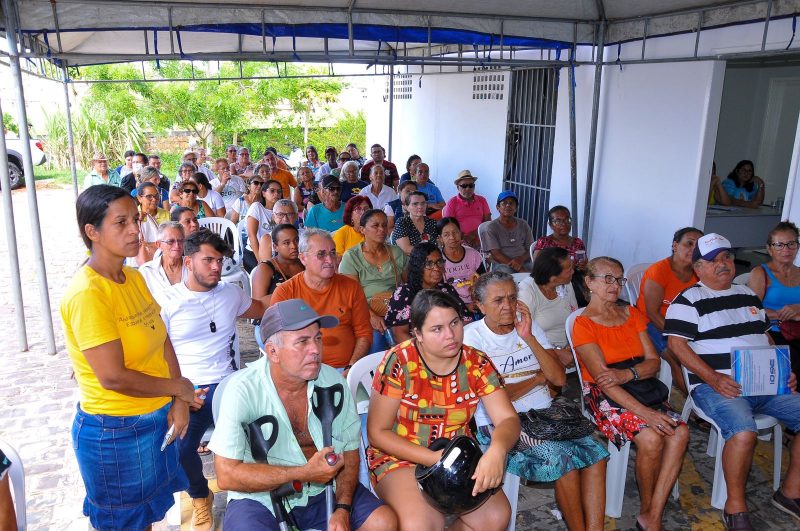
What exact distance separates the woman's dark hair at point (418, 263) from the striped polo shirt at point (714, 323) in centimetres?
149

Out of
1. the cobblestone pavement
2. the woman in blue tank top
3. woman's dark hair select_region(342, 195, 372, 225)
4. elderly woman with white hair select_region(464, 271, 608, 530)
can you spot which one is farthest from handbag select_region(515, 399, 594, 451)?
woman's dark hair select_region(342, 195, 372, 225)

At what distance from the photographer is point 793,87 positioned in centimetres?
762

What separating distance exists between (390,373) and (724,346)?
2.11 metres

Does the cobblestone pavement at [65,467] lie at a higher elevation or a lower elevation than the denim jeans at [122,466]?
lower

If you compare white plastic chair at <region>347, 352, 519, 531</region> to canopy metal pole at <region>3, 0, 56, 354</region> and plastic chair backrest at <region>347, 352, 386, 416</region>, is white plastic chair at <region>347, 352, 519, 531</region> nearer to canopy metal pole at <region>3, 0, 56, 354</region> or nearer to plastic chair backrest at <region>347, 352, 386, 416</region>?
plastic chair backrest at <region>347, 352, 386, 416</region>

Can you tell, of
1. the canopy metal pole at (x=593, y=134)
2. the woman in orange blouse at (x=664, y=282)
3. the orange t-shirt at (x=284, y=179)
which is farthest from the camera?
the orange t-shirt at (x=284, y=179)

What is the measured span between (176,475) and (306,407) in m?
0.70

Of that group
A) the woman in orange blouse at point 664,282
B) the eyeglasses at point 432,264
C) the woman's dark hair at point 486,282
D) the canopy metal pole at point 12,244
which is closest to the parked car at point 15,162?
the canopy metal pole at point 12,244

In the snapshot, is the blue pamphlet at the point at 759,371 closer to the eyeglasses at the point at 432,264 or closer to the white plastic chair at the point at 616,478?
the white plastic chair at the point at 616,478

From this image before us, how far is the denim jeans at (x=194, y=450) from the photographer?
10.0 ft

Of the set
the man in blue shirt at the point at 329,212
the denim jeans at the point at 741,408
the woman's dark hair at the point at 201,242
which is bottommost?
the denim jeans at the point at 741,408

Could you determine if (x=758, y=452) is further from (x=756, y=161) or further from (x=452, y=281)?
(x=756, y=161)

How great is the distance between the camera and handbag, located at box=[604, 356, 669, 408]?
3387 mm

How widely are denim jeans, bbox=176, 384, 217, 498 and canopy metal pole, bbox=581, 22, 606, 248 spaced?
5199 mm
